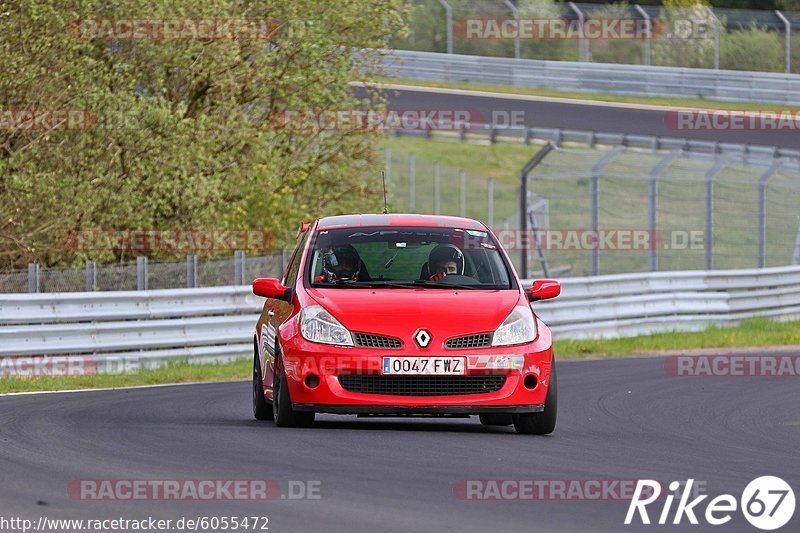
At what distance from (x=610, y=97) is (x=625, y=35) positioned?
81.7 inches

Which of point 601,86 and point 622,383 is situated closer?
point 622,383

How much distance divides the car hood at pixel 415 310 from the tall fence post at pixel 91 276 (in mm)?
8582

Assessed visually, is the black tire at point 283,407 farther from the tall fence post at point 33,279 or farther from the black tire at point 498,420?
the tall fence post at point 33,279

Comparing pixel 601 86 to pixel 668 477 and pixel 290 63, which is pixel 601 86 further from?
pixel 668 477

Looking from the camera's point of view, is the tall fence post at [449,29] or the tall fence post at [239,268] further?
the tall fence post at [449,29]

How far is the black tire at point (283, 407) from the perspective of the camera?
1073 cm

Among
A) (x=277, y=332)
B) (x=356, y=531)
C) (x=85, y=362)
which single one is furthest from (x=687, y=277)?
(x=356, y=531)

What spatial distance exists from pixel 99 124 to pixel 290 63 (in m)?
4.97

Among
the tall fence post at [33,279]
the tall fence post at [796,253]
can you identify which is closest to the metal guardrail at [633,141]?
the tall fence post at [796,253]

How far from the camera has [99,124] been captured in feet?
73.7

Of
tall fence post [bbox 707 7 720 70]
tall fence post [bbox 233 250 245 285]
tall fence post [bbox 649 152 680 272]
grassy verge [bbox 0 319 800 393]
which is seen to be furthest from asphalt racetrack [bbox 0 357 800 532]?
tall fence post [bbox 707 7 720 70]

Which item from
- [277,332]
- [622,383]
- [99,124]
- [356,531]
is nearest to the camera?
[356,531]

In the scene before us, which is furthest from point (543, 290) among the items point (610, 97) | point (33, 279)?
point (610, 97)

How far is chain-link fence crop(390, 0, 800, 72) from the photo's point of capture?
A: 1654 inches
